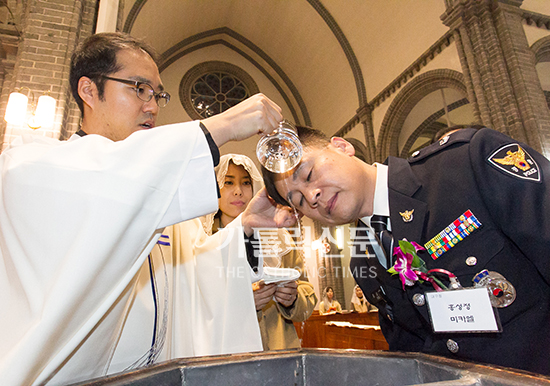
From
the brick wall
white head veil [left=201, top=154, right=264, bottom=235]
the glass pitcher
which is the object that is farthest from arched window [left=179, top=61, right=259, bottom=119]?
the glass pitcher

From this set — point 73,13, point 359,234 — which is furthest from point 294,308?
point 73,13

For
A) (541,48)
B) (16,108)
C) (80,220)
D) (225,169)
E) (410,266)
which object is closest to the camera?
(80,220)

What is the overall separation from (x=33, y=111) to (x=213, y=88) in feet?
28.9

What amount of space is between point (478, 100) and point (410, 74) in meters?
2.46

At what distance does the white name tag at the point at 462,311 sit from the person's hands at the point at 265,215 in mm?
617

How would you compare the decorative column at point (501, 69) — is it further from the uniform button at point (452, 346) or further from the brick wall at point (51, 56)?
the brick wall at point (51, 56)

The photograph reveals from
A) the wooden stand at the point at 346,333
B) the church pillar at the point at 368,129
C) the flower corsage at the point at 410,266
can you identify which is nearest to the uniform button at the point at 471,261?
the flower corsage at the point at 410,266

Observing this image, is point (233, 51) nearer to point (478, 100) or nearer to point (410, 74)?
point (410, 74)

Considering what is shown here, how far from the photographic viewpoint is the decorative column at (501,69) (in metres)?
A: 5.18

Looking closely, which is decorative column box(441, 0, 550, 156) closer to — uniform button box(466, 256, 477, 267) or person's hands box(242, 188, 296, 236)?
uniform button box(466, 256, 477, 267)

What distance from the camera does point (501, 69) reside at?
18.0 feet

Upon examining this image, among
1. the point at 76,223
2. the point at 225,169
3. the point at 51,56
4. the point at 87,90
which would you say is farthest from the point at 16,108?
the point at 76,223

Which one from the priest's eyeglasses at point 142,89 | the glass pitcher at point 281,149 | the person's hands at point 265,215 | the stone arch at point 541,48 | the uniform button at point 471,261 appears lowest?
the uniform button at point 471,261

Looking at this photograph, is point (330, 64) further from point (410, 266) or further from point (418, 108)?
point (410, 266)
